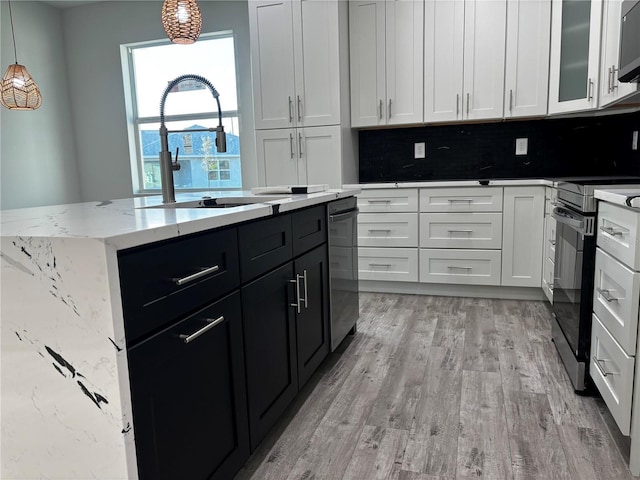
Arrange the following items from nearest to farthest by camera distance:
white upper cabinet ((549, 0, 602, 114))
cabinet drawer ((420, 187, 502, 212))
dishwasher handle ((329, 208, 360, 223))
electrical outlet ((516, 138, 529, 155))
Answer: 1. dishwasher handle ((329, 208, 360, 223))
2. white upper cabinet ((549, 0, 602, 114))
3. cabinet drawer ((420, 187, 502, 212))
4. electrical outlet ((516, 138, 529, 155))

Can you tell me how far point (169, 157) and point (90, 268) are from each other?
1118 mm

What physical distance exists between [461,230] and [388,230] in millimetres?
548

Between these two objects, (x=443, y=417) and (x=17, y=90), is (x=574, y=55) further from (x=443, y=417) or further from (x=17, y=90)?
(x=17, y=90)

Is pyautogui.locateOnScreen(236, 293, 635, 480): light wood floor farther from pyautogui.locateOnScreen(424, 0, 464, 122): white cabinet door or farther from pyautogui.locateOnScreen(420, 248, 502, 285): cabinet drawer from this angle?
pyautogui.locateOnScreen(424, 0, 464, 122): white cabinet door

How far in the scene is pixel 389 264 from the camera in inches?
143

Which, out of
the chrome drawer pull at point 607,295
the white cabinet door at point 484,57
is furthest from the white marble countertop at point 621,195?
the white cabinet door at point 484,57

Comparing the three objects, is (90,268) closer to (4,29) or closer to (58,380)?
(58,380)

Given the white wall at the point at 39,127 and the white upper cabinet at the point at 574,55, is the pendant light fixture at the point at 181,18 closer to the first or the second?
the white upper cabinet at the point at 574,55

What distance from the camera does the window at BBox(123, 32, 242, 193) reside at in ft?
16.0

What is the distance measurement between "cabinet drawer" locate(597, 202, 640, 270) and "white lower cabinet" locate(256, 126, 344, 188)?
2188 millimetres

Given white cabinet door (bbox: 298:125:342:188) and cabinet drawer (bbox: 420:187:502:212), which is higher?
white cabinet door (bbox: 298:125:342:188)

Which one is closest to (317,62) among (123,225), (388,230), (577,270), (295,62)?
(295,62)

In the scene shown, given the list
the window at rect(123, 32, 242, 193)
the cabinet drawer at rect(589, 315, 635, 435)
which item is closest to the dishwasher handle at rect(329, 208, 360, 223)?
the cabinet drawer at rect(589, 315, 635, 435)

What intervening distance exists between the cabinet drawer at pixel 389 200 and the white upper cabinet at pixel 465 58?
2.27 feet
